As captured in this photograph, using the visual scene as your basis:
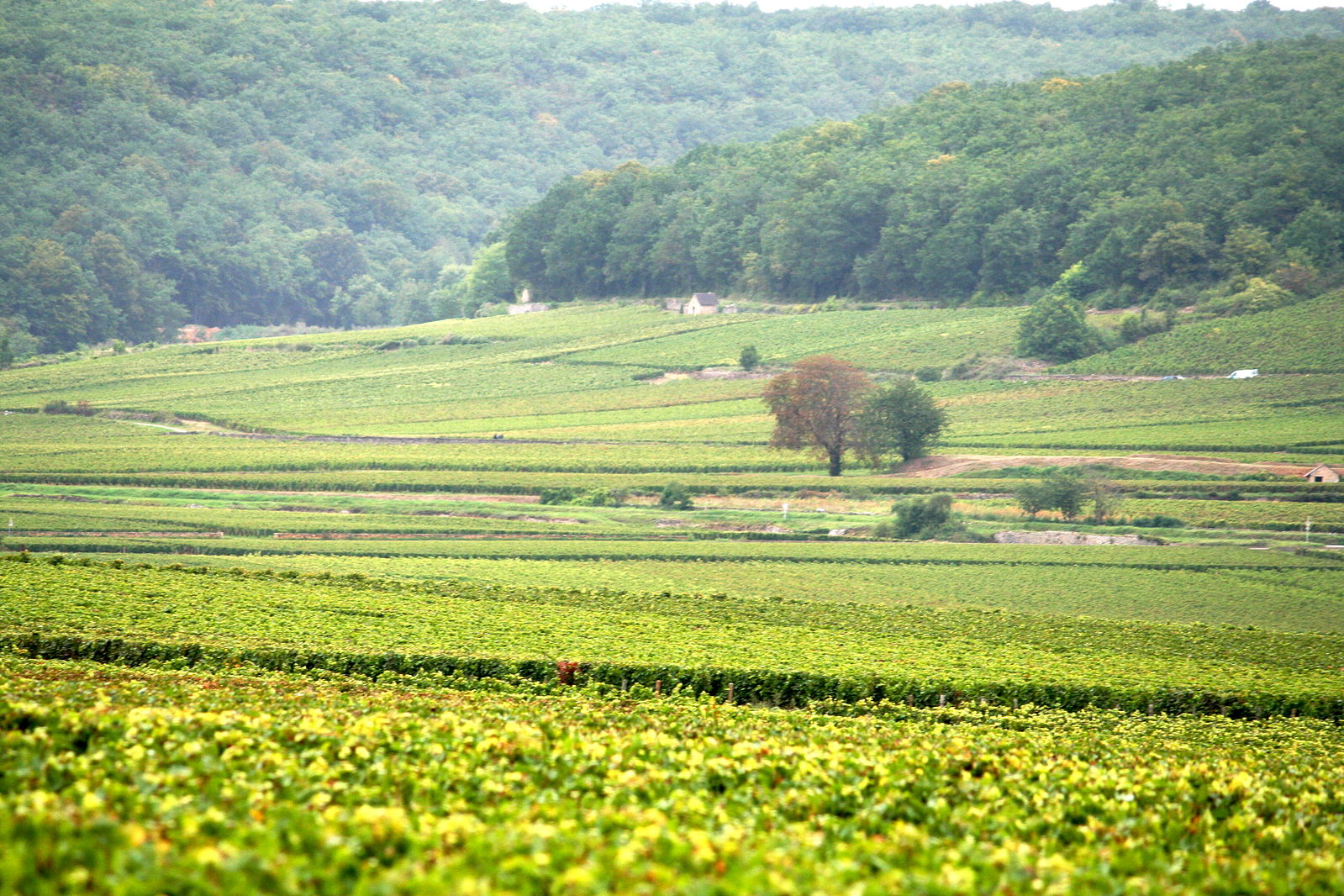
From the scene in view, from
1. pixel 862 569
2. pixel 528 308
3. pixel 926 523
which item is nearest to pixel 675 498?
pixel 926 523

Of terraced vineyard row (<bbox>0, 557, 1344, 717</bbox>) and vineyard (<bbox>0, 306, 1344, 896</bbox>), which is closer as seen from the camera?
vineyard (<bbox>0, 306, 1344, 896</bbox>)

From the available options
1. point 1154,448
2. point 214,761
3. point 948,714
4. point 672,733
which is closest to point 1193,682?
point 948,714

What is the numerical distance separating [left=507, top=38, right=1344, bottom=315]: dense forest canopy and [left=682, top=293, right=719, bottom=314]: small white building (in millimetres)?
7654

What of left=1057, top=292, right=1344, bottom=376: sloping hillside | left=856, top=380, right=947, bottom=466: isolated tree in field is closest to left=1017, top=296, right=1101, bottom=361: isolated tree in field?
left=1057, top=292, right=1344, bottom=376: sloping hillside

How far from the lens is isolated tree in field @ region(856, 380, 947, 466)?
89375mm

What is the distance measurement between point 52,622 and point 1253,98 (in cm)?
15976

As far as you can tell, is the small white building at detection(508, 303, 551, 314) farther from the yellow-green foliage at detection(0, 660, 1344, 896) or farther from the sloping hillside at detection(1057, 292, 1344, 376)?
the yellow-green foliage at detection(0, 660, 1344, 896)

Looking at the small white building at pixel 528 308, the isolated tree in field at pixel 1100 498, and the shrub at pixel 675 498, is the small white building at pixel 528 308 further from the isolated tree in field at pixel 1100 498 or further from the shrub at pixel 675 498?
the isolated tree in field at pixel 1100 498

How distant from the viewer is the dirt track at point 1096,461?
268 ft

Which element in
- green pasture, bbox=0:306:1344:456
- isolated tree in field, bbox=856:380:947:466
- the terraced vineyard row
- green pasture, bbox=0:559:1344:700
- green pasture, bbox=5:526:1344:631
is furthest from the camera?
green pasture, bbox=0:306:1344:456

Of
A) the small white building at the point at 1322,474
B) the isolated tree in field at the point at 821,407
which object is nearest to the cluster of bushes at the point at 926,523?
the isolated tree in field at the point at 821,407

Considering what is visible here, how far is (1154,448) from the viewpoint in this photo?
88.8 m

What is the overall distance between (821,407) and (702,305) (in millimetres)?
69755

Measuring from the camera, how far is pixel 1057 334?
382 ft
